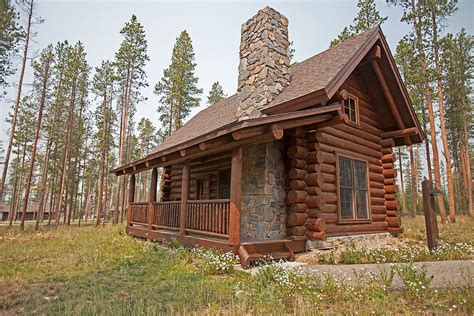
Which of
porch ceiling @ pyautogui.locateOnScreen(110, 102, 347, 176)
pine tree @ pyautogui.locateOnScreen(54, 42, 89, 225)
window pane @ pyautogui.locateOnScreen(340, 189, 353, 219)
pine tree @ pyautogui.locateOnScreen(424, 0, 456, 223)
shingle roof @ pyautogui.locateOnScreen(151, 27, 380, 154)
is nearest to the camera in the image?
porch ceiling @ pyautogui.locateOnScreen(110, 102, 347, 176)

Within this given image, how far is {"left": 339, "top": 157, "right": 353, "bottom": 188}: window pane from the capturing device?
912 cm

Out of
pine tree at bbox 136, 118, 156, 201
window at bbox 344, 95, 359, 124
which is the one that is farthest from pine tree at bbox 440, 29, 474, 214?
pine tree at bbox 136, 118, 156, 201

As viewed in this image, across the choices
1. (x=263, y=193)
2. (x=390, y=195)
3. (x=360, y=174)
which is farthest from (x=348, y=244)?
(x=390, y=195)

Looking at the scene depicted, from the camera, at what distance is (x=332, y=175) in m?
8.73

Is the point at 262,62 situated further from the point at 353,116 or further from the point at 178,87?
the point at 178,87

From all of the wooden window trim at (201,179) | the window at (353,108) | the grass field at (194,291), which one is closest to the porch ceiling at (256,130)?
the grass field at (194,291)

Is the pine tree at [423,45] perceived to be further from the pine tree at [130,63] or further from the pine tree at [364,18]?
the pine tree at [130,63]

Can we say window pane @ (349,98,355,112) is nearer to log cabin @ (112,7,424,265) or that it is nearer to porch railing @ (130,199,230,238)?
log cabin @ (112,7,424,265)

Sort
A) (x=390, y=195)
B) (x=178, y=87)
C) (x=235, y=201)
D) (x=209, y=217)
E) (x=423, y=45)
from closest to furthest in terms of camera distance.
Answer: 1. (x=235, y=201)
2. (x=209, y=217)
3. (x=390, y=195)
4. (x=423, y=45)
5. (x=178, y=87)

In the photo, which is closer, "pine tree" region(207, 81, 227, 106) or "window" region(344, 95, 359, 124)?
"window" region(344, 95, 359, 124)

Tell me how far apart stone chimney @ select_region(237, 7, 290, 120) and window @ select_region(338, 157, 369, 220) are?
130 inches

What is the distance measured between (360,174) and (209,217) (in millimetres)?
5827

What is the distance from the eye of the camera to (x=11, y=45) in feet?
58.6

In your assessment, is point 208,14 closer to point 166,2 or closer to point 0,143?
point 166,2
